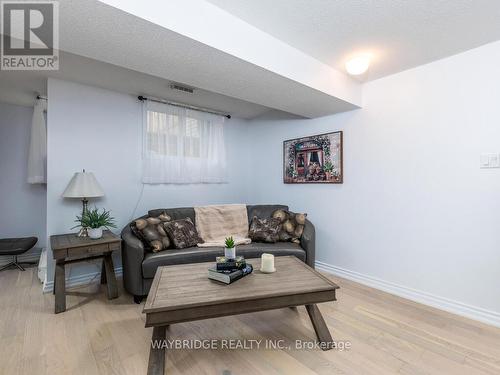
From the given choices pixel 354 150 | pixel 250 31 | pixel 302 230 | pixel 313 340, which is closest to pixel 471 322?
pixel 313 340

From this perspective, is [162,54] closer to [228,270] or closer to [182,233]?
[228,270]

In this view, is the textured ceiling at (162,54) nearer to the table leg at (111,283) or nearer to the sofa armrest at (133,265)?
the sofa armrest at (133,265)

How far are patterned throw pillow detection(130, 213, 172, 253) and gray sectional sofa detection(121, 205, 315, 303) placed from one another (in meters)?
0.06

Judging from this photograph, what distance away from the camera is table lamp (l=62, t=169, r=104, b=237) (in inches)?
94.7

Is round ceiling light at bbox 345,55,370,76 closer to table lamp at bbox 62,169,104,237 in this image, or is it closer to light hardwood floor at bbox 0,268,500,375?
light hardwood floor at bbox 0,268,500,375

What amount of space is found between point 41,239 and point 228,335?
3.36 m

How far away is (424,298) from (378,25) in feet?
7.71

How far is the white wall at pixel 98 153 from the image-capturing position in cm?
257

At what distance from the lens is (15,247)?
291 centimetres

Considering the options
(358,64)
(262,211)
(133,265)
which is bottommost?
(133,265)

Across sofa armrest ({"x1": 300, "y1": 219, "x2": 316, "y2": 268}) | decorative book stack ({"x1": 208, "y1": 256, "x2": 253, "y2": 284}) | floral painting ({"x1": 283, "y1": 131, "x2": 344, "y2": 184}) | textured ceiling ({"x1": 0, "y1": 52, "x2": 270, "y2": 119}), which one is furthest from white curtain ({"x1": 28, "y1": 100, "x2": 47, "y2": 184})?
sofa armrest ({"x1": 300, "y1": 219, "x2": 316, "y2": 268})

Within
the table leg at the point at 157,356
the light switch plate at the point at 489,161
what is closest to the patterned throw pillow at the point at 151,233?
the table leg at the point at 157,356

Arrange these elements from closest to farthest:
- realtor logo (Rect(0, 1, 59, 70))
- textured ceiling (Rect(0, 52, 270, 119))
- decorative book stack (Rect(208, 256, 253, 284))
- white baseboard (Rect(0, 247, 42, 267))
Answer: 1. realtor logo (Rect(0, 1, 59, 70))
2. decorative book stack (Rect(208, 256, 253, 284))
3. textured ceiling (Rect(0, 52, 270, 119))
4. white baseboard (Rect(0, 247, 42, 267))

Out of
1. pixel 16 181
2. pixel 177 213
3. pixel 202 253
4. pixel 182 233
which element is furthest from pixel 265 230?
pixel 16 181
